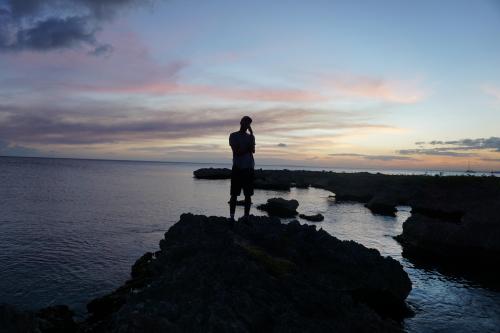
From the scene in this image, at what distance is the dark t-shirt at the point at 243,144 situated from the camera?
12922mm

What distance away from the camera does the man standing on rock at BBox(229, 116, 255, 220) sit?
1293 cm

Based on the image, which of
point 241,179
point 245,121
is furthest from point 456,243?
point 245,121

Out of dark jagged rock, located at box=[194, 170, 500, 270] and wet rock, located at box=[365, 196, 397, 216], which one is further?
wet rock, located at box=[365, 196, 397, 216]

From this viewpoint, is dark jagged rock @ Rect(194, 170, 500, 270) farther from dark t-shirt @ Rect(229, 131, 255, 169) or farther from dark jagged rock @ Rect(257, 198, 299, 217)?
dark t-shirt @ Rect(229, 131, 255, 169)

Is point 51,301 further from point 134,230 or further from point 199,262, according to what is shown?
point 134,230

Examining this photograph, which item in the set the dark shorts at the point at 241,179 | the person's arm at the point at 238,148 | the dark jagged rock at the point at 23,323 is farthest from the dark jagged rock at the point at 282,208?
the dark jagged rock at the point at 23,323

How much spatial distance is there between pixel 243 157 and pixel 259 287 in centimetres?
519

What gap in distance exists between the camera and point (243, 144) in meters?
12.9

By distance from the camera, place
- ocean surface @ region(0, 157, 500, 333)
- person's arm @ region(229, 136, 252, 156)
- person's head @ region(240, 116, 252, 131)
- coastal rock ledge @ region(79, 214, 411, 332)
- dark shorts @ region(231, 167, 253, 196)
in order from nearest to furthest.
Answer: coastal rock ledge @ region(79, 214, 411, 332)
person's head @ region(240, 116, 252, 131)
person's arm @ region(229, 136, 252, 156)
dark shorts @ region(231, 167, 253, 196)
ocean surface @ region(0, 157, 500, 333)

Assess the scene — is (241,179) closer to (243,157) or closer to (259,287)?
(243,157)

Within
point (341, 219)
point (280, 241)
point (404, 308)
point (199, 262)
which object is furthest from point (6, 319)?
point (341, 219)

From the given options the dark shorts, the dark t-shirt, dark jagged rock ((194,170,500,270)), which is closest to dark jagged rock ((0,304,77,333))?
the dark shorts

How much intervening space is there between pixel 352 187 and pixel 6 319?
74919 millimetres

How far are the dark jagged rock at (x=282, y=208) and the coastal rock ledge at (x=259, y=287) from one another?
2968 cm
